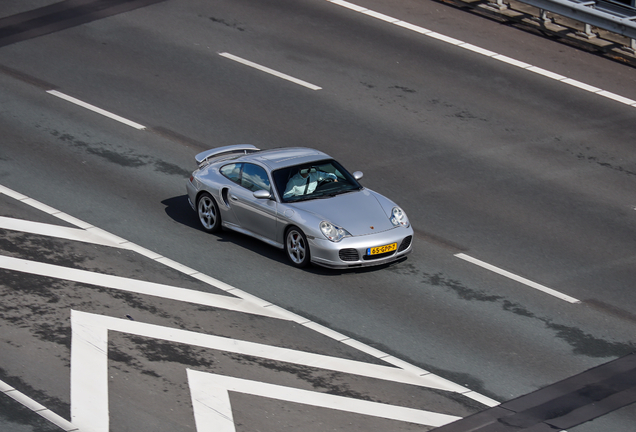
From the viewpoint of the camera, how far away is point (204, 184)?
15.2 meters

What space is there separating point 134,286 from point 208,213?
240 cm

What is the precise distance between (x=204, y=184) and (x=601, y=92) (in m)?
9.23

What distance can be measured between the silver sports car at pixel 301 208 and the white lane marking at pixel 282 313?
1.17 meters

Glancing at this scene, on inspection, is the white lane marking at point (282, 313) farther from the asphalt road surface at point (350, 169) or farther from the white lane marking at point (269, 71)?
the white lane marking at point (269, 71)

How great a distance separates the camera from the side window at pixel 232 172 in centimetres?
1505

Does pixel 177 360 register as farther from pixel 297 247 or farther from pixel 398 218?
pixel 398 218

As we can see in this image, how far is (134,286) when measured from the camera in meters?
13.2

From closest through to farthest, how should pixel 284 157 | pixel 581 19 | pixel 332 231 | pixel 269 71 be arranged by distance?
pixel 332 231
pixel 284 157
pixel 269 71
pixel 581 19

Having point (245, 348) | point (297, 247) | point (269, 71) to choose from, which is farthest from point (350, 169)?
point (245, 348)

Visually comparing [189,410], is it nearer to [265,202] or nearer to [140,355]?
[140,355]

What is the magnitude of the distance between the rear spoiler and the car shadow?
713mm

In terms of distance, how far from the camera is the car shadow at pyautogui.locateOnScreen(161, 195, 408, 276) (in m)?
14.0

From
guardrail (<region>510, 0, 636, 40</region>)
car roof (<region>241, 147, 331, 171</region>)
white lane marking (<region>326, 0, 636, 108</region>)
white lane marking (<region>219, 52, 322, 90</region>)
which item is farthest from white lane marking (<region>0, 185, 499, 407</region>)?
guardrail (<region>510, 0, 636, 40</region>)

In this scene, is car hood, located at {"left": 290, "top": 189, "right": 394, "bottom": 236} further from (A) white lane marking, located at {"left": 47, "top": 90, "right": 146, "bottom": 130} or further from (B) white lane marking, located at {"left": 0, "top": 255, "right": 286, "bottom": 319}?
(A) white lane marking, located at {"left": 47, "top": 90, "right": 146, "bottom": 130}
